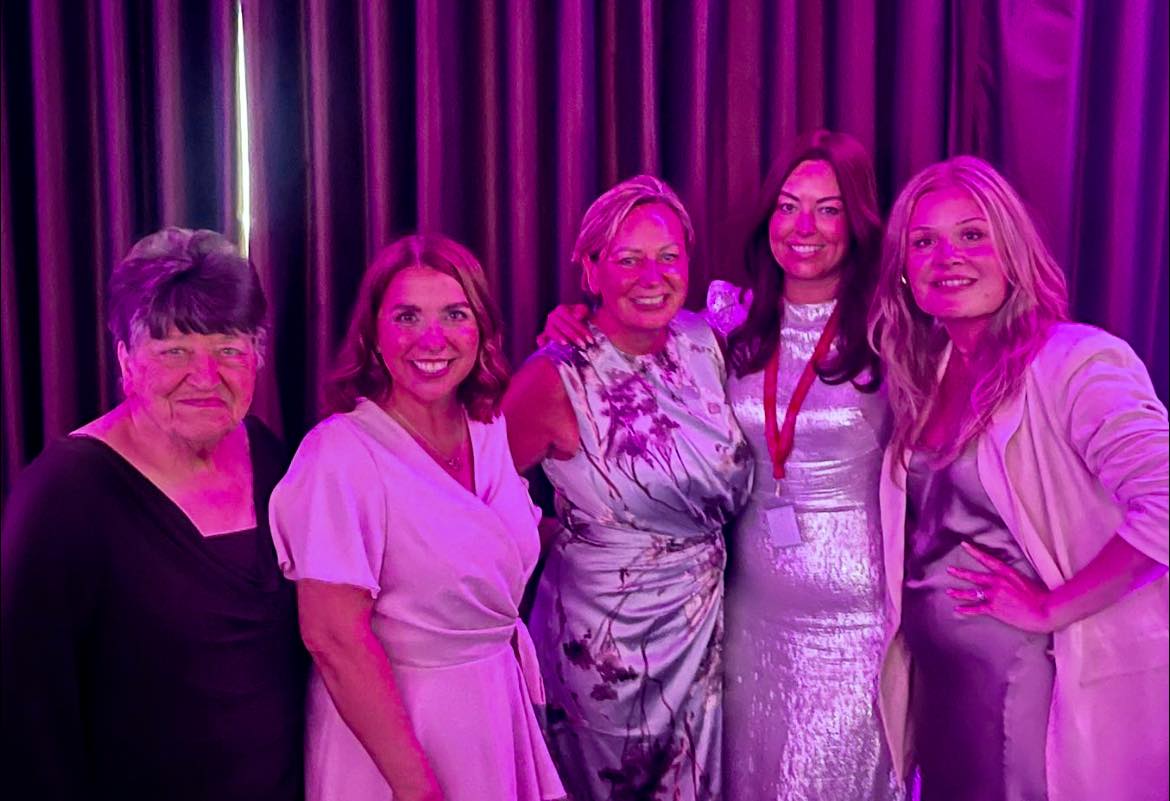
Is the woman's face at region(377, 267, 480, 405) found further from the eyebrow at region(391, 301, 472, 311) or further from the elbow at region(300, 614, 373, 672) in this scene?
the elbow at region(300, 614, 373, 672)

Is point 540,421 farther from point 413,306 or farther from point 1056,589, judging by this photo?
point 1056,589

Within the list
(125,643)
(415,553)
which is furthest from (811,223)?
(125,643)

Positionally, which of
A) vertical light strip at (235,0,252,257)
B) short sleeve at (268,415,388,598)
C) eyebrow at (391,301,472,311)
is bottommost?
short sleeve at (268,415,388,598)

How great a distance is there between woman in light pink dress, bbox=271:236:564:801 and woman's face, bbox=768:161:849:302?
2.54 ft

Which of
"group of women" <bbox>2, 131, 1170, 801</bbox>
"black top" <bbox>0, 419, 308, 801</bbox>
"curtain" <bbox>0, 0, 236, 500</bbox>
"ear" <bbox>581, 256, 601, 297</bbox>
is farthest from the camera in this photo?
"ear" <bbox>581, 256, 601, 297</bbox>

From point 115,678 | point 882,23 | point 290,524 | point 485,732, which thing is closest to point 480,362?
point 290,524

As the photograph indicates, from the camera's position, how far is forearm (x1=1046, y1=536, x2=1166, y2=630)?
6.38ft

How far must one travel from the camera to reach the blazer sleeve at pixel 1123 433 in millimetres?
1821

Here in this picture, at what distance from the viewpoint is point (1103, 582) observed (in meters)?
1.97

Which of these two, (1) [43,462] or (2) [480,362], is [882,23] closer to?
(2) [480,362]

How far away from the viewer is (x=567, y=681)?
244cm

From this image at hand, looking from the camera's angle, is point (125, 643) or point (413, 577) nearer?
point (125, 643)

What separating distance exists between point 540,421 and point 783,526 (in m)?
0.62

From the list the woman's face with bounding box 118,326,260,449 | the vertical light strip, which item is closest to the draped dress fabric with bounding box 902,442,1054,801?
the woman's face with bounding box 118,326,260,449
